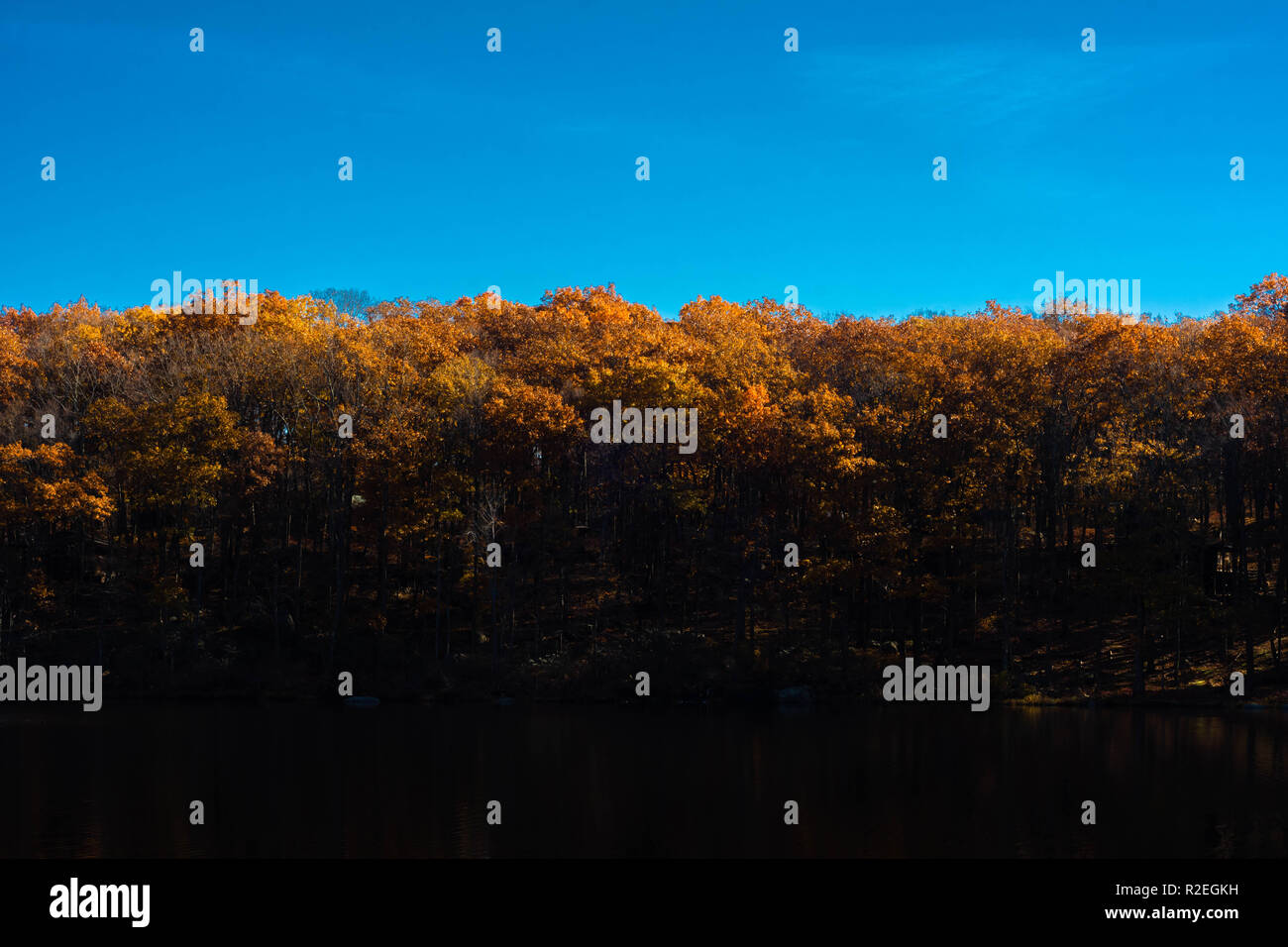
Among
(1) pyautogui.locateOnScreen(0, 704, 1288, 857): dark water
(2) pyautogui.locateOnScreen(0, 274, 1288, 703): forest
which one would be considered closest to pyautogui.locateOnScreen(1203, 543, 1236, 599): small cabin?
(2) pyautogui.locateOnScreen(0, 274, 1288, 703): forest

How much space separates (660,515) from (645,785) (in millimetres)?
32883

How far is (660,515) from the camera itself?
64000 mm

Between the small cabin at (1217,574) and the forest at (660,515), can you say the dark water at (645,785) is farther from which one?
the small cabin at (1217,574)

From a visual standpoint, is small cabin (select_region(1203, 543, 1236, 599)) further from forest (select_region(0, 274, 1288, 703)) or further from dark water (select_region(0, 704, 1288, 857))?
dark water (select_region(0, 704, 1288, 857))

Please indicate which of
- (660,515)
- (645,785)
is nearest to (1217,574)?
(660,515)

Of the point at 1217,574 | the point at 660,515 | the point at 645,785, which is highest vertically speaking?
the point at 660,515

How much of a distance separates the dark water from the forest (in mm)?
8484

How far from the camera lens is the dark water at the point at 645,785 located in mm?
25234

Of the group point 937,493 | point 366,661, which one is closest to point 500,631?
point 366,661

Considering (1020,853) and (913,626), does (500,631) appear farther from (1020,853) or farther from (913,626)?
(1020,853)

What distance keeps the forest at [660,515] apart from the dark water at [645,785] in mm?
8484

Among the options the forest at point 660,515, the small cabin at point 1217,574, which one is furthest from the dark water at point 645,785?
the small cabin at point 1217,574

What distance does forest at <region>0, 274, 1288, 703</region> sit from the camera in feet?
181

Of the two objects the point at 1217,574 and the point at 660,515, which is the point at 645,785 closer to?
the point at 660,515
